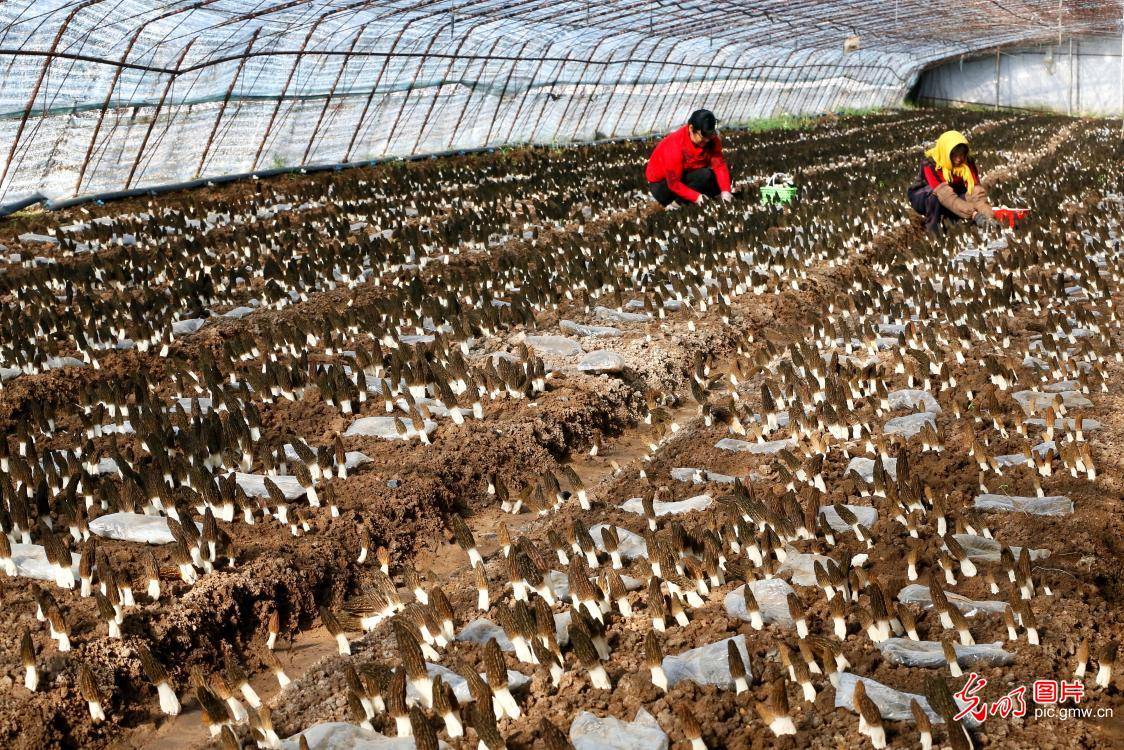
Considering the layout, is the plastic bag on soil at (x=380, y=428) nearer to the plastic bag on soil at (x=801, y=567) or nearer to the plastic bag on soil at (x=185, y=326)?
the plastic bag on soil at (x=801, y=567)

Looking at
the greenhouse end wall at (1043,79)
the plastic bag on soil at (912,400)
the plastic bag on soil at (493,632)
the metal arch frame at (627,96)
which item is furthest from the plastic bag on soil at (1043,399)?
the greenhouse end wall at (1043,79)

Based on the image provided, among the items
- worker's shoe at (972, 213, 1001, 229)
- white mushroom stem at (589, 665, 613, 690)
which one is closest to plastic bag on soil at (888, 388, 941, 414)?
white mushroom stem at (589, 665, 613, 690)

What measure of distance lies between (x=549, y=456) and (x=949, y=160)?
700cm

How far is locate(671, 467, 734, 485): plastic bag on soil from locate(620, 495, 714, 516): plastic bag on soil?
235 mm

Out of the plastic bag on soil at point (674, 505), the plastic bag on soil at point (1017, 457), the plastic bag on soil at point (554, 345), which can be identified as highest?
the plastic bag on soil at point (674, 505)

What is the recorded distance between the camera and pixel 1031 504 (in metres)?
4.40

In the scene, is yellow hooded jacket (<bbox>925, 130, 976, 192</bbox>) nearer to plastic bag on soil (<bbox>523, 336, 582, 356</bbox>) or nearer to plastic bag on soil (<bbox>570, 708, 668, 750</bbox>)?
plastic bag on soil (<bbox>523, 336, 582, 356</bbox>)

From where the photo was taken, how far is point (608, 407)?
6547 millimetres

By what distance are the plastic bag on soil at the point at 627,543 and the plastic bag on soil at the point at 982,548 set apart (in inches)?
46.2

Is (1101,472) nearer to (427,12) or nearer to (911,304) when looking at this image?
(911,304)

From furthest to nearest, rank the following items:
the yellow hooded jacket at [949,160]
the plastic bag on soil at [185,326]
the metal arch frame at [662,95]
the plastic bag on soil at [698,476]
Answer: the metal arch frame at [662,95] < the yellow hooded jacket at [949,160] < the plastic bag on soil at [185,326] < the plastic bag on soil at [698,476]

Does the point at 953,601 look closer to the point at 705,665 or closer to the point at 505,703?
the point at 705,665

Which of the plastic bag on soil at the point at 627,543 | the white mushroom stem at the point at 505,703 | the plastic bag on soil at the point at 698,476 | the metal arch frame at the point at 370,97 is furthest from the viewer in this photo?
the metal arch frame at the point at 370,97

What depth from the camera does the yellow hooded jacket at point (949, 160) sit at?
35.6ft
